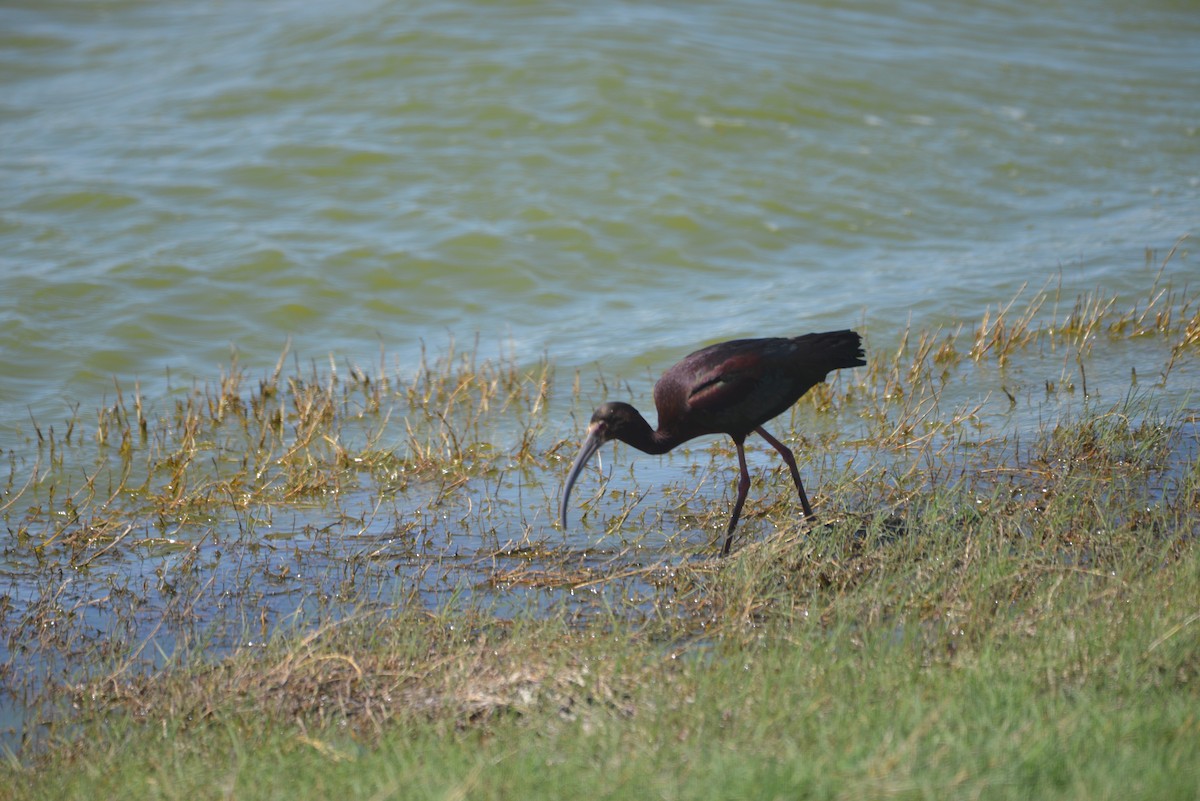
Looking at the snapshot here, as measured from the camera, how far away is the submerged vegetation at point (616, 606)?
357 centimetres

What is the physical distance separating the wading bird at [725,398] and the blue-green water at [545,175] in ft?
11.5

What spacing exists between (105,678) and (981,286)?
800 cm

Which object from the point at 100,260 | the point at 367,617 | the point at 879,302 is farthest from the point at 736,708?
the point at 100,260

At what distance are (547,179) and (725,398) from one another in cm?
792

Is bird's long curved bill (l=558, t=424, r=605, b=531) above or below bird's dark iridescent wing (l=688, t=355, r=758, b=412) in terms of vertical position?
below

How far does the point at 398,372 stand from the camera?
8.91 meters

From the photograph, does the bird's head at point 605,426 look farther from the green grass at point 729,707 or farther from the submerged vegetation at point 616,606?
the green grass at point 729,707

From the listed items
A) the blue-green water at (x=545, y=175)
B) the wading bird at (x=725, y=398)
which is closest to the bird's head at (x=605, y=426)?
the wading bird at (x=725, y=398)

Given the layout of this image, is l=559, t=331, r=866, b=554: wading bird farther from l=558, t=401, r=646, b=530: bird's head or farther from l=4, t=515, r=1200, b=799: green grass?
l=4, t=515, r=1200, b=799: green grass

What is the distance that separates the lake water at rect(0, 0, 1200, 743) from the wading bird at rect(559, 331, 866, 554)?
5.12ft

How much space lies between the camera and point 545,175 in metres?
13.4

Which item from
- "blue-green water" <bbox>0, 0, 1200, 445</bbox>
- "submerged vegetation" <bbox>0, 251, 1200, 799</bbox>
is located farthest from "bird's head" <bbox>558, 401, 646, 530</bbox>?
"blue-green water" <bbox>0, 0, 1200, 445</bbox>

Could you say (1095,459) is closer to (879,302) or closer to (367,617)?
(367,617)

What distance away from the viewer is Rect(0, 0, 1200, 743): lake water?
10.4 m
